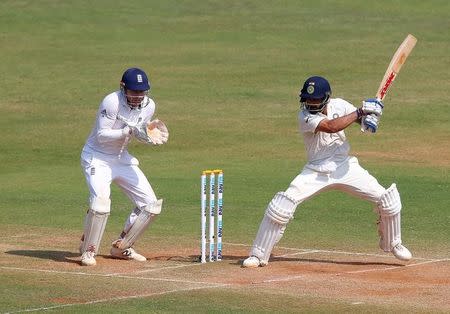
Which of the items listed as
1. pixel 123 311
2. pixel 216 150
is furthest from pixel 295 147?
pixel 123 311

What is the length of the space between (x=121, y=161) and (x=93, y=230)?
0.89m

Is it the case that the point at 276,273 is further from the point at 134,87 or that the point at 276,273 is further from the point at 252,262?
the point at 134,87

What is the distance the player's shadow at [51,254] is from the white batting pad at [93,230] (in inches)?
15.9

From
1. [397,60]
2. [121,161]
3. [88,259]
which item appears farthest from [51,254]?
[397,60]

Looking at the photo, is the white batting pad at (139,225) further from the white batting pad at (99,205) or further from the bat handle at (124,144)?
the bat handle at (124,144)

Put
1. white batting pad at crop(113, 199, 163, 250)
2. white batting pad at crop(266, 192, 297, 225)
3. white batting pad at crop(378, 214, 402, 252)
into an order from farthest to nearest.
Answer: white batting pad at crop(113, 199, 163, 250)
white batting pad at crop(378, 214, 402, 252)
white batting pad at crop(266, 192, 297, 225)

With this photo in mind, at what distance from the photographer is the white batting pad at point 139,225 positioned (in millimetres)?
15102

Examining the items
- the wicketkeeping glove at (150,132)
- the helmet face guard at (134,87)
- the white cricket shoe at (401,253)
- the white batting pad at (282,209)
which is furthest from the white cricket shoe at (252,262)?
the helmet face guard at (134,87)

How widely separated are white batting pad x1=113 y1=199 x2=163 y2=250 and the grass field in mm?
249

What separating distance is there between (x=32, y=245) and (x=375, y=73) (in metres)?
18.9

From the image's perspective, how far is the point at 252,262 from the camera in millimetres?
14555

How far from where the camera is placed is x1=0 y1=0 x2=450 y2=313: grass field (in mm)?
13438

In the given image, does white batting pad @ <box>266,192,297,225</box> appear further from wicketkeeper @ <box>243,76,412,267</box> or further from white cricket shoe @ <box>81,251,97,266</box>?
white cricket shoe @ <box>81,251,97,266</box>

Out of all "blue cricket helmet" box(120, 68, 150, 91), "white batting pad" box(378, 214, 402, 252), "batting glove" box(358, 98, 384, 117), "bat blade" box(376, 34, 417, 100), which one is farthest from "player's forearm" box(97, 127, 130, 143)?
"white batting pad" box(378, 214, 402, 252)
